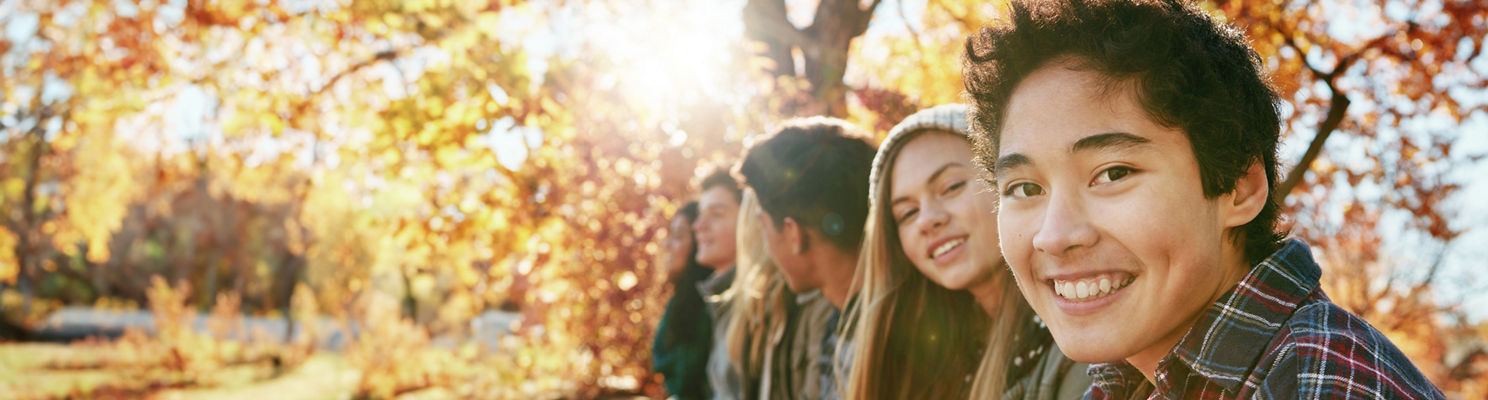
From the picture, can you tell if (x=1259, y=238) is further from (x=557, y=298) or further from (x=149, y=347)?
(x=149, y=347)

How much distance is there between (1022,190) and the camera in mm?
1494

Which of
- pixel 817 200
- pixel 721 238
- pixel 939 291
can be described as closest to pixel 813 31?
pixel 721 238

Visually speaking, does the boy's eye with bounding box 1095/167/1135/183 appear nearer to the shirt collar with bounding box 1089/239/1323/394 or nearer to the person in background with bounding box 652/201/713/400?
the shirt collar with bounding box 1089/239/1323/394

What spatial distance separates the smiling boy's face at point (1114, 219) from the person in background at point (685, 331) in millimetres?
4264

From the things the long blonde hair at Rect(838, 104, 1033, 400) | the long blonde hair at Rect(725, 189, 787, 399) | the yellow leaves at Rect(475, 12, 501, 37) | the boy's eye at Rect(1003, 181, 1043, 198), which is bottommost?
the long blonde hair at Rect(725, 189, 787, 399)

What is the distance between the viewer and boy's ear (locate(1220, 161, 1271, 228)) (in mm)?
1350

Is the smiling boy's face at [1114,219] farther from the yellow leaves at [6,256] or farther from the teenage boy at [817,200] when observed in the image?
the yellow leaves at [6,256]

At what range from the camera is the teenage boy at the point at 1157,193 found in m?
1.29

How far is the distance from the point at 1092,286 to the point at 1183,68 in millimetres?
334

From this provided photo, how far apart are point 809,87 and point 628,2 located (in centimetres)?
165

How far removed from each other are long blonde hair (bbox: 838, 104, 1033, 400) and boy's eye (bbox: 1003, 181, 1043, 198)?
3.52 feet

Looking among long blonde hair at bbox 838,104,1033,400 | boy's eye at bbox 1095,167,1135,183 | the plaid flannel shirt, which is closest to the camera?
the plaid flannel shirt

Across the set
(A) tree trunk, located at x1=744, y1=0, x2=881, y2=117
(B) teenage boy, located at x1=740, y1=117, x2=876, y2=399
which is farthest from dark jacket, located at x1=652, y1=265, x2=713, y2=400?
(B) teenage boy, located at x1=740, y1=117, x2=876, y2=399

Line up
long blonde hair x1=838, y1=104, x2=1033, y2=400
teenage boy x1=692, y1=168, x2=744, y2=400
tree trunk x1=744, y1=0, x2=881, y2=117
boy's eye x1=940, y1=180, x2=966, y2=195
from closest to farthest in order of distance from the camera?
boy's eye x1=940, y1=180, x2=966, y2=195
long blonde hair x1=838, y1=104, x2=1033, y2=400
teenage boy x1=692, y1=168, x2=744, y2=400
tree trunk x1=744, y1=0, x2=881, y2=117
